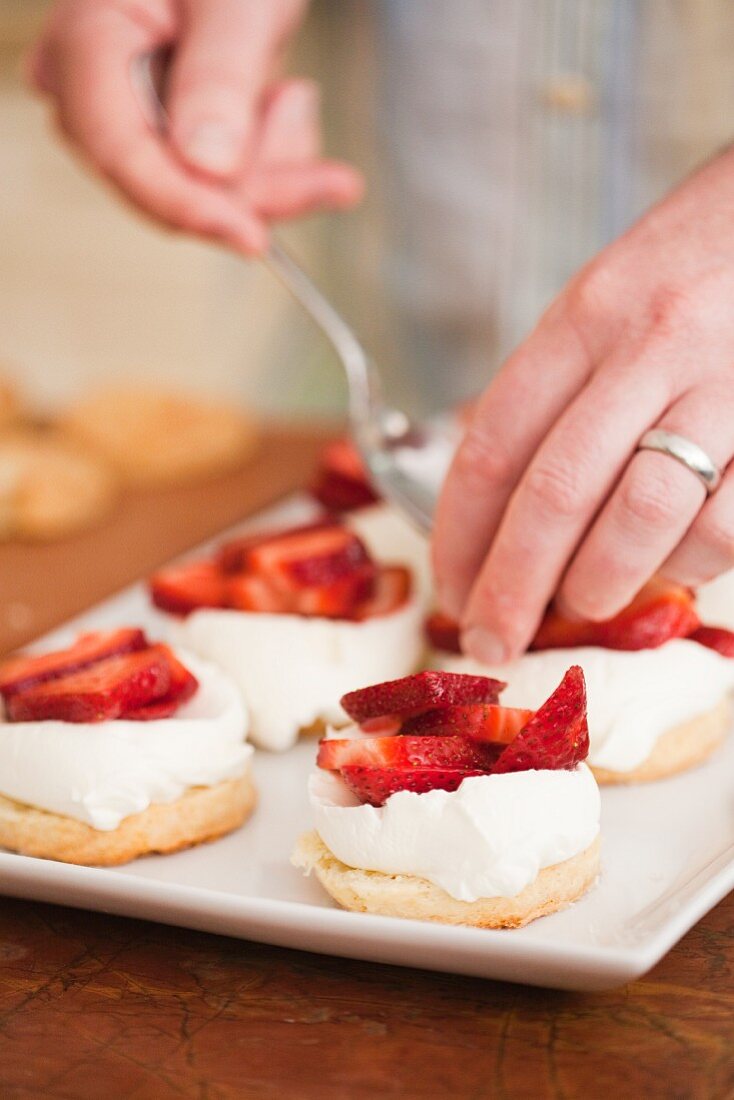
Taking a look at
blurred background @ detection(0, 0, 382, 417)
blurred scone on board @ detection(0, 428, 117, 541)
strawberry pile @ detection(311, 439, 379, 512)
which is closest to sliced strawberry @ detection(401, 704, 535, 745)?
strawberry pile @ detection(311, 439, 379, 512)

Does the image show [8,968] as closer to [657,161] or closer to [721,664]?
[721,664]

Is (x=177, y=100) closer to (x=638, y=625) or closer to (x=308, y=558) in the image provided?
(x=308, y=558)

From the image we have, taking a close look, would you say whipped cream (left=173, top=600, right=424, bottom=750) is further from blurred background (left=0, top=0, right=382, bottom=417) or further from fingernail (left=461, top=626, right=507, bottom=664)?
blurred background (left=0, top=0, right=382, bottom=417)

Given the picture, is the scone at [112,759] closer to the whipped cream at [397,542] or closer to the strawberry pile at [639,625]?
the strawberry pile at [639,625]

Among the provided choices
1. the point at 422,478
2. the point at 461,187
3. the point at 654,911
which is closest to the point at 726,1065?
the point at 654,911


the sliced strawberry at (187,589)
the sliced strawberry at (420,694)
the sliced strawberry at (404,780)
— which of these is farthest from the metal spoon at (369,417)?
the sliced strawberry at (404,780)

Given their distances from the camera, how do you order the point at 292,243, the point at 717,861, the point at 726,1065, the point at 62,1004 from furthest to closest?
the point at 292,243
the point at 717,861
the point at 62,1004
the point at 726,1065

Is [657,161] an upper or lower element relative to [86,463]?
upper

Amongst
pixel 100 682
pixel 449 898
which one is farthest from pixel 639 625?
pixel 100 682
